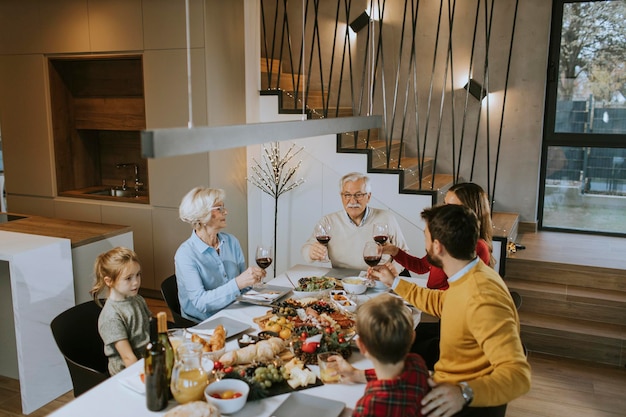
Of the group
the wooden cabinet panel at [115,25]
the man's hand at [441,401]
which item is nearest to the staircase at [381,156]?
the wooden cabinet panel at [115,25]

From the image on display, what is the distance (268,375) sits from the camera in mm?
1904

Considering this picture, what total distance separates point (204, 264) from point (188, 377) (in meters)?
1.29

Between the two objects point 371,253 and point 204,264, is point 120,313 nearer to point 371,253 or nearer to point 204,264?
point 204,264

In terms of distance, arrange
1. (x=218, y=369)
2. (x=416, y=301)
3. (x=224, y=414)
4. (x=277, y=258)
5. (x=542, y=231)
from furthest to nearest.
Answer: (x=542, y=231) → (x=277, y=258) → (x=416, y=301) → (x=218, y=369) → (x=224, y=414)

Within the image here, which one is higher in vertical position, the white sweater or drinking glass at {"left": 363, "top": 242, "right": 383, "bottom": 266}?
drinking glass at {"left": 363, "top": 242, "right": 383, "bottom": 266}

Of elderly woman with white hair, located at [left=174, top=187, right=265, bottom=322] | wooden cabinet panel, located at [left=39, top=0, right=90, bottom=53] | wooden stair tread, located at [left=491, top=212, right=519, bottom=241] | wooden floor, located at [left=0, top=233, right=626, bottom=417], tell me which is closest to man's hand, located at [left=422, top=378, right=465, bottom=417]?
elderly woman with white hair, located at [left=174, top=187, right=265, bottom=322]

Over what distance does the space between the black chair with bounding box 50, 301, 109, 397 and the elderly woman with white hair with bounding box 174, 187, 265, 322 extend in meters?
0.46

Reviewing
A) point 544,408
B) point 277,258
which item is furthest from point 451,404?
point 277,258

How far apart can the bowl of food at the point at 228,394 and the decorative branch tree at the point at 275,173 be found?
10.7ft

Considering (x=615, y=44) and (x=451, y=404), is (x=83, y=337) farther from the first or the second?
(x=615, y=44)

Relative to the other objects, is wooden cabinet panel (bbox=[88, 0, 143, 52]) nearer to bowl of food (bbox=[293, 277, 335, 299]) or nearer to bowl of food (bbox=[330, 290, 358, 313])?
bowl of food (bbox=[293, 277, 335, 299])

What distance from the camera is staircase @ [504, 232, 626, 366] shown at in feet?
13.6

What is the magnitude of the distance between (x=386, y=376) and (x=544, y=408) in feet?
7.51

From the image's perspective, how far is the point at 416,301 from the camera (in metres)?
2.49
